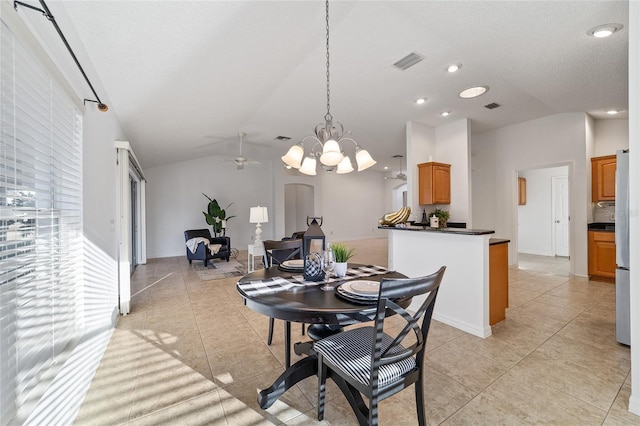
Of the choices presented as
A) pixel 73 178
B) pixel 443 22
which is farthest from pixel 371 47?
pixel 73 178

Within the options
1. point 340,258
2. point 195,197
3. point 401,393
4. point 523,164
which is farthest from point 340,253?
point 195,197

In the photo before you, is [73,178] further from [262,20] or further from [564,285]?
[564,285]

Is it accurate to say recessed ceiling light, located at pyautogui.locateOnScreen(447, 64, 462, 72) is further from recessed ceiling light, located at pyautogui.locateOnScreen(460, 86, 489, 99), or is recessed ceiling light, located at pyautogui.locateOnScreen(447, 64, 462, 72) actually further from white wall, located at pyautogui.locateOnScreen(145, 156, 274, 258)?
white wall, located at pyautogui.locateOnScreen(145, 156, 274, 258)

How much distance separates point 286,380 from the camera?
169cm

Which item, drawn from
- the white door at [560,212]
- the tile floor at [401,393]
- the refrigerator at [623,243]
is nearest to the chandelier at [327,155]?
the tile floor at [401,393]

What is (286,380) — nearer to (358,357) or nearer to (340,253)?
(358,357)

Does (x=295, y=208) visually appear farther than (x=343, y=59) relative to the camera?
Yes

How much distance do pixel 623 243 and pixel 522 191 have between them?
17.5ft

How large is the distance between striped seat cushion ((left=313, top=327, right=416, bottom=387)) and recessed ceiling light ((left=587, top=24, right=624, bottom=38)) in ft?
9.90

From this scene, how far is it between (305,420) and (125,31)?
2752mm

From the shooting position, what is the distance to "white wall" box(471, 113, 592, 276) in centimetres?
461

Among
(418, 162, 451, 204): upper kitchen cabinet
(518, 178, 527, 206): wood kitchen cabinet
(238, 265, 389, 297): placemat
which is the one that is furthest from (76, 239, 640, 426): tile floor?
(518, 178, 527, 206): wood kitchen cabinet

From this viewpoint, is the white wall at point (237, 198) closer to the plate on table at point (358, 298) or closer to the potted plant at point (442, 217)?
the potted plant at point (442, 217)

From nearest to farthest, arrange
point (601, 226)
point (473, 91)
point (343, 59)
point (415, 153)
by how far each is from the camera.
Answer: point (343, 59)
point (473, 91)
point (601, 226)
point (415, 153)
